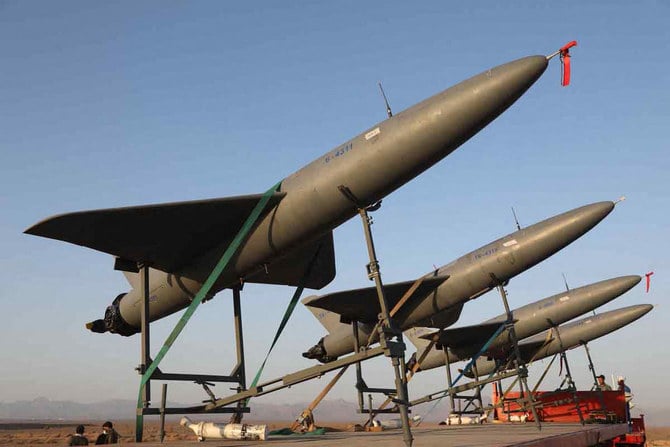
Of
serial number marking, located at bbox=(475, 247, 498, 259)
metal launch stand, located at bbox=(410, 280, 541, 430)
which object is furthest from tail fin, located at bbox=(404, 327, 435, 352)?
serial number marking, located at bbox=(475, 247, 498, 259)

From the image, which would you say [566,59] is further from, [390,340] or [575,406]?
[575,406]

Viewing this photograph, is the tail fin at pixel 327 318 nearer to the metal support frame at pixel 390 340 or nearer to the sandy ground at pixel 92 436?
the sandy ground at pixel 92 436

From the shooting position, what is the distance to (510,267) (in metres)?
16.3

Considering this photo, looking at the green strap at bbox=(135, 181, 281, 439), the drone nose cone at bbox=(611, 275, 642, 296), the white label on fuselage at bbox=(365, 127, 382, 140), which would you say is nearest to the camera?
the white label on fuselage at bbox=(365, 127, 382, 140)

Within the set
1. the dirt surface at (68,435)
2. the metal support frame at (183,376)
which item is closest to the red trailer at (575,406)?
the dirt surface at (68,435)

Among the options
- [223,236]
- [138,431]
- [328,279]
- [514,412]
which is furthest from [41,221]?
[514,412]

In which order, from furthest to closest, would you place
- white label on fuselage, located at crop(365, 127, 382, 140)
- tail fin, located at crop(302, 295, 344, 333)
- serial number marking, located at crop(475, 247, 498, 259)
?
1. tail fin, located at crop(302, 295, 344, 333)
2. serial number marking, located at crop(475, 247, 498, 259)
3. white label on fuselage, located at crop(365, 127, 382, 140)

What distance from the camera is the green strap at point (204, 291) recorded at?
1032 cm

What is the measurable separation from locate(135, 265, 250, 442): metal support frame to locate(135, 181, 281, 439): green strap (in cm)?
10

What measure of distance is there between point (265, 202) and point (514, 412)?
1869 centimetres

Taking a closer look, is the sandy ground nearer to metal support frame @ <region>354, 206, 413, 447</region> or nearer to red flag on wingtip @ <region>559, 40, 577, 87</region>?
metal support frame @ <region>354, 206, 413, 447</region>

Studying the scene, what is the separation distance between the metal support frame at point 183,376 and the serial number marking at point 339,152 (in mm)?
4012

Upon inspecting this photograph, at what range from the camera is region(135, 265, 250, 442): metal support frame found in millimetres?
10492

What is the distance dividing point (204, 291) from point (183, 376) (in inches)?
79.8
